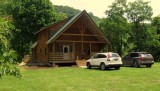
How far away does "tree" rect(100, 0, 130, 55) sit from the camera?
52.5m

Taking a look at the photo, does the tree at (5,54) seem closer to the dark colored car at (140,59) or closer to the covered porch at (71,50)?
the dark colored car at (140,59)

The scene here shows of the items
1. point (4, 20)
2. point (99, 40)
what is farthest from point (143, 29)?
point (4, 20)

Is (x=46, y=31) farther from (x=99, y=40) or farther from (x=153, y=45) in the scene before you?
(x=153, y=45)

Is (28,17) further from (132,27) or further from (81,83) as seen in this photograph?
(81,83)

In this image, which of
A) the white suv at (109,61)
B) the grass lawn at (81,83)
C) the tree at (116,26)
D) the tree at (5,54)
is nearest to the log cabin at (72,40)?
the white suv at (109,61)

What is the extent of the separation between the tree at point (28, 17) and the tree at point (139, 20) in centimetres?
1502

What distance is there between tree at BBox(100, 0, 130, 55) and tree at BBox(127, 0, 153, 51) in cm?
150

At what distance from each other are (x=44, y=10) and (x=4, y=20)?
51448mm

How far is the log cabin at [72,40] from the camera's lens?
121 feet

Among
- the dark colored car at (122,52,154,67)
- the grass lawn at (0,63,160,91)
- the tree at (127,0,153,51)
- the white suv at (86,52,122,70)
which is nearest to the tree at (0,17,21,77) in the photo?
the grass lawn at (0,63,160,91)

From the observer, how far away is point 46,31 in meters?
41.0

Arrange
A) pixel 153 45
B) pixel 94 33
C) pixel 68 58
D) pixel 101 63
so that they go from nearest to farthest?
pixel 101 63 < pixel 68 58 < pixel 94 33 < pixel 153 45

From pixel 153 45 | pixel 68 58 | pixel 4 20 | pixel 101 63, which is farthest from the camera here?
pixel 153 45

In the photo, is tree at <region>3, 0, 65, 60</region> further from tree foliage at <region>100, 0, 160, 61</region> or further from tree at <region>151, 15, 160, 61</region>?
tree at <region>151, 15, 160, 61</region>
